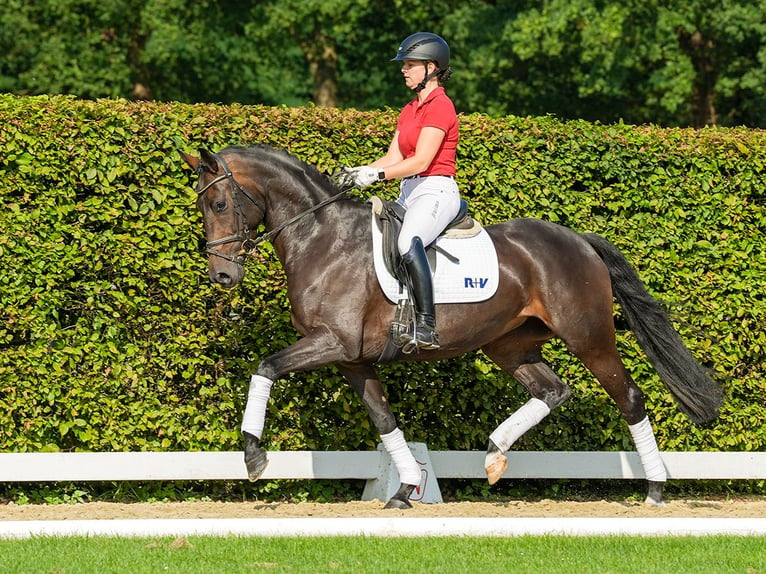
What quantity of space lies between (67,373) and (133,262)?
3.12 ft

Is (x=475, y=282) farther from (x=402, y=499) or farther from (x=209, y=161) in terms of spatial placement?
(x=209, y=161)

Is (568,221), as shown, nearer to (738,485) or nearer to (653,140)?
(653,140)

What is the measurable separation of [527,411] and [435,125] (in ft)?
7.09

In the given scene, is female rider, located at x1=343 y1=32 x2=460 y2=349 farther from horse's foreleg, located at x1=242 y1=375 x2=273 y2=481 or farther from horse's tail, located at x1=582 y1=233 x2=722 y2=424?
horse's tail, located at x1=582 y1=233 x2=722 y2=424

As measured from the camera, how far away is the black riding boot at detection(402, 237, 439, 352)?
23.1ft

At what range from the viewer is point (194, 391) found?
8.27 m

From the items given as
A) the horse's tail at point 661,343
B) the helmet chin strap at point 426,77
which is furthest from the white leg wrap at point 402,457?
the helmet chin strap at point 426,77

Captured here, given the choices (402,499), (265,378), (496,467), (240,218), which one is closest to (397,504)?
(402,499)

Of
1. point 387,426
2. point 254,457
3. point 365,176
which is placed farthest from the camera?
point 387,426

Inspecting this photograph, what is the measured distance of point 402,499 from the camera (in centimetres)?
757

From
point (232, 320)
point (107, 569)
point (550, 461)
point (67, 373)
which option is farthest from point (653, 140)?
point (107, 569)

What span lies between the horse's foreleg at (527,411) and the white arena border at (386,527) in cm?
66

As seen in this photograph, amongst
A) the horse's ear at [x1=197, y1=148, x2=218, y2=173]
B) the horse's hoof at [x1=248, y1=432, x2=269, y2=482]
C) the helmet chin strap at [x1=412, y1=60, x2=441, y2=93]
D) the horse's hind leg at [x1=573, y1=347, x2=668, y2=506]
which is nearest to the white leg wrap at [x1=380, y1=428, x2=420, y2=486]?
the horse's hoof at [x1=248, y1=432, x2=269, y2=482]

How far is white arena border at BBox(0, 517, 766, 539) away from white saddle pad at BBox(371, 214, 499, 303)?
1.54 meters
